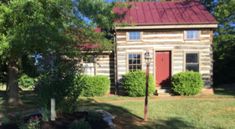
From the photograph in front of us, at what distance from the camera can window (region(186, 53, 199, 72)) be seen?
70.1ft

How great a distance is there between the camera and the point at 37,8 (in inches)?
414

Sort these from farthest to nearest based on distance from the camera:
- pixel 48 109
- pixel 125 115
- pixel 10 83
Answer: pixel 10 83, pixel 125 115, pixel 48 109

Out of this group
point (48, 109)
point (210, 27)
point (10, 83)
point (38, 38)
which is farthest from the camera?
point (210, 27)

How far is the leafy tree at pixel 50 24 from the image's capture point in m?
10.3

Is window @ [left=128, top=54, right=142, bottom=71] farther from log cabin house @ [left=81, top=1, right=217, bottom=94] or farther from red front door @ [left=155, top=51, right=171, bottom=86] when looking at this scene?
red front door @ [left=155, top=51, right=171, bottom=86]

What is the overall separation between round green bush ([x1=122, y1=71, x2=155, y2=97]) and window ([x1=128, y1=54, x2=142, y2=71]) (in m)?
1.00

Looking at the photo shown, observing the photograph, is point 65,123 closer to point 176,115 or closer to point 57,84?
point 57,84

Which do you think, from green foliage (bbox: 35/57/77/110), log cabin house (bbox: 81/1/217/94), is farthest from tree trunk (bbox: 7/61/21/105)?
green foliage (bbox: 35/57/77/110)

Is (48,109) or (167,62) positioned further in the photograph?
(167,62)

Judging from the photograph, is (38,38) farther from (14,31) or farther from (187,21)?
(187,21)

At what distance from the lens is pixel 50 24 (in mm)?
10406

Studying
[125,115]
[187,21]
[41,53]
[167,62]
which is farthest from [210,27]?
[41,53]

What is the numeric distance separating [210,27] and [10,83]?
10418 mm

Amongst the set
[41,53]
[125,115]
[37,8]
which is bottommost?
[125,115]
